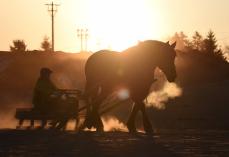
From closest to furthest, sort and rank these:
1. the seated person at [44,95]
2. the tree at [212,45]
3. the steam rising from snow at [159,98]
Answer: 1. the seated person at [44,95]
2. the steam rising from snow at [159,98]
3. the tree at [212,45]

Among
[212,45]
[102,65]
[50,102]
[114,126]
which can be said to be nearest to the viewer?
[102,65]

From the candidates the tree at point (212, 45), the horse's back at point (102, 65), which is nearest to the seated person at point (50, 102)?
the horse's back at point (102, 65)

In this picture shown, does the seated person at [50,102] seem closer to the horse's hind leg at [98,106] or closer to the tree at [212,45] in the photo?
the horse's hind leg at [98,106]

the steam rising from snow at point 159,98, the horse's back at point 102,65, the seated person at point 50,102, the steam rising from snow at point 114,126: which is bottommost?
the steam rising from snow at point 114,126

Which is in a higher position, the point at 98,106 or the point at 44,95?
the point at 44,95

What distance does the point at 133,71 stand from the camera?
2603 cm

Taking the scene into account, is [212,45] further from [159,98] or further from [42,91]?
[42,91]

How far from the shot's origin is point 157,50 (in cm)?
2612

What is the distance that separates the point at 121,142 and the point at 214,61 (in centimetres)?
9570

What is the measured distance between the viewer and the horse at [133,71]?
85.5ft

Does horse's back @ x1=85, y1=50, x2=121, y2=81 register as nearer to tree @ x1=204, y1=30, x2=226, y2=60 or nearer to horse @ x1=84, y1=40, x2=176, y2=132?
horse @ x1=84, y1=40, x2=176, y2=132

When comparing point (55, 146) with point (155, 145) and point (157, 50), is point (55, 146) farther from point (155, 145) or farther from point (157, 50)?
point (157, 50)

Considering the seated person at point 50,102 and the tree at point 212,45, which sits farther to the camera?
the tree at point 212,45

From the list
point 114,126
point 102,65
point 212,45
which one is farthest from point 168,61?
point 212,45
